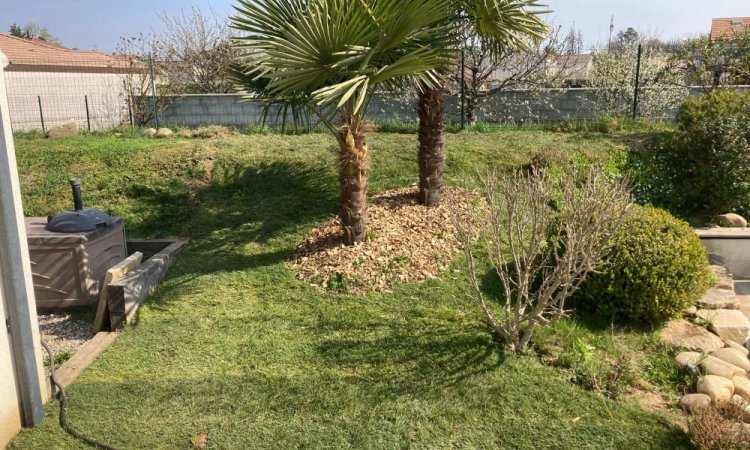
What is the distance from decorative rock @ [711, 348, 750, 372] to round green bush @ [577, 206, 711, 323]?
0.52 m

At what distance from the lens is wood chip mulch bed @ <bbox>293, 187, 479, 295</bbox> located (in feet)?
19.2

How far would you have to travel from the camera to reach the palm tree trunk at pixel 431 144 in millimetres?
7004

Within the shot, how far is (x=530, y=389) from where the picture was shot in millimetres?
4023

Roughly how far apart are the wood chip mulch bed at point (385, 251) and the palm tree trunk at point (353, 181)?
0.62ft

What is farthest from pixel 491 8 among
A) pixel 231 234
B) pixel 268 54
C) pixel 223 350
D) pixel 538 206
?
pixel 223 350

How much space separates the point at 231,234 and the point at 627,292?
4734mm

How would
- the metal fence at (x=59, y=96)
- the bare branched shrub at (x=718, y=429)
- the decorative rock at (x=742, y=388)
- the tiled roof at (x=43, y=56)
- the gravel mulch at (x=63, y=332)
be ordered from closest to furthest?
the bare branched shrub at (x=718, y=429), the decorative rock at (x=742, y=388), the gravel mulch at (x=63, y=332), the metal fence at (x=59, y=96), the tiled roof at (x=43, y=56)

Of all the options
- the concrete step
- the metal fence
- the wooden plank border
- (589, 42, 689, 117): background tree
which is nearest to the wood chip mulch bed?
the wooden plank border

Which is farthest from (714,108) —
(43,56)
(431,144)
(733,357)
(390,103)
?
(43,56)

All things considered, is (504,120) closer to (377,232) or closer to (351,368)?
(377,232)

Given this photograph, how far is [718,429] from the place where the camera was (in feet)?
10.7

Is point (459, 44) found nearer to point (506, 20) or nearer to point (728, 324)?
point (506, 20)

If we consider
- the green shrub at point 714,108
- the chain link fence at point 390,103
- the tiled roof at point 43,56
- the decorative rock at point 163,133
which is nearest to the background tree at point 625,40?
the chain link fence at point 390,103

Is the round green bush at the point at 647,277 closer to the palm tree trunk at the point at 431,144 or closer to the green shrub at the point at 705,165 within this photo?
the palm tree trunk at the point at 431,144
